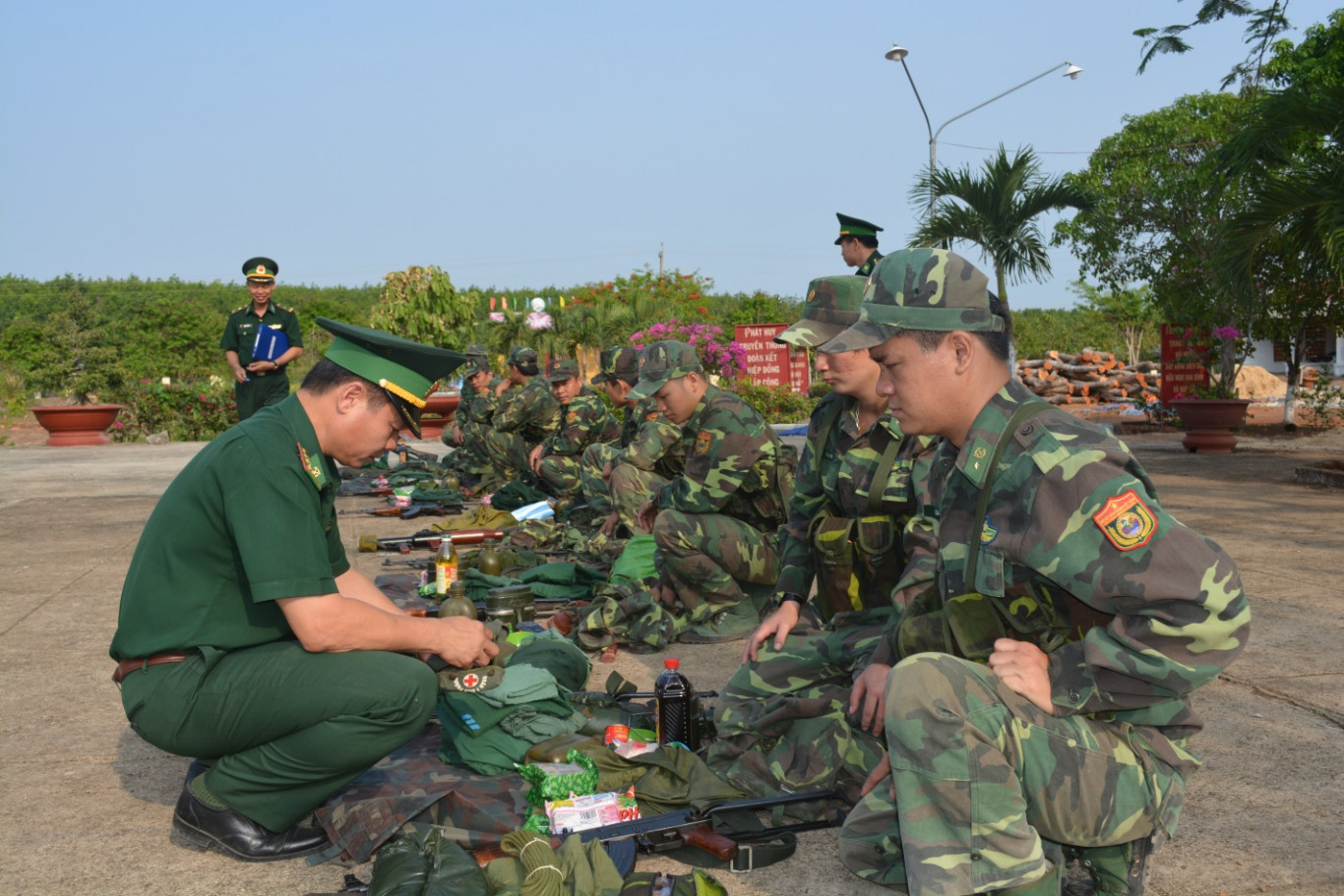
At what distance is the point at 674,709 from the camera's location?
4055mm

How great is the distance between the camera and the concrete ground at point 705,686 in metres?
3.20

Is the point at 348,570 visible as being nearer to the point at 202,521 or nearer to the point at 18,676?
the point at 202,521

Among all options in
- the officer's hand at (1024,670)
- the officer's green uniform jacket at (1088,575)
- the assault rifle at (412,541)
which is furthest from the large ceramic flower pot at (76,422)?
the officer's hand at (1024,670)

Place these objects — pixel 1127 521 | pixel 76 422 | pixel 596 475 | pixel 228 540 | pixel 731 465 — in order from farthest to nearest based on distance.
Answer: pixel 76 422 < pixel 596 475 < pixel 731 465 < pixel 228 540 < pixel 1127 521

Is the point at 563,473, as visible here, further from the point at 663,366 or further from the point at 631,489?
the point at 663,366

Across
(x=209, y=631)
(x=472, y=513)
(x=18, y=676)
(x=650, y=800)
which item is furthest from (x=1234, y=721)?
(x=472, y=513)

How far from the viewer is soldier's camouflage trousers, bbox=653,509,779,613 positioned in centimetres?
589

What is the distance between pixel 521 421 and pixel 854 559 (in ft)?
24.6

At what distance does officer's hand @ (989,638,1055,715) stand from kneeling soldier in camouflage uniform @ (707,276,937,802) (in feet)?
3.68

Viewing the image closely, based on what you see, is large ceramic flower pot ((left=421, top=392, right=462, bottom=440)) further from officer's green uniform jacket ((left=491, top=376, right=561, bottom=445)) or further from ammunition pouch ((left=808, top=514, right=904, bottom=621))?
ammunition pouch ((left=808, top=514, right=904, bottom=621))

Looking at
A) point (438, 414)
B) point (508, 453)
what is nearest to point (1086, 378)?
point (438, 414)

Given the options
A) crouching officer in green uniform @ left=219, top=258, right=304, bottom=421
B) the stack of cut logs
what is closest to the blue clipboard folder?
crouching officer in green uniform @ left=219, top=258, right=304, bottom=421

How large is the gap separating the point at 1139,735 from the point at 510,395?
9.29 meters

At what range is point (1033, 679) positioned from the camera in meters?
2.53
